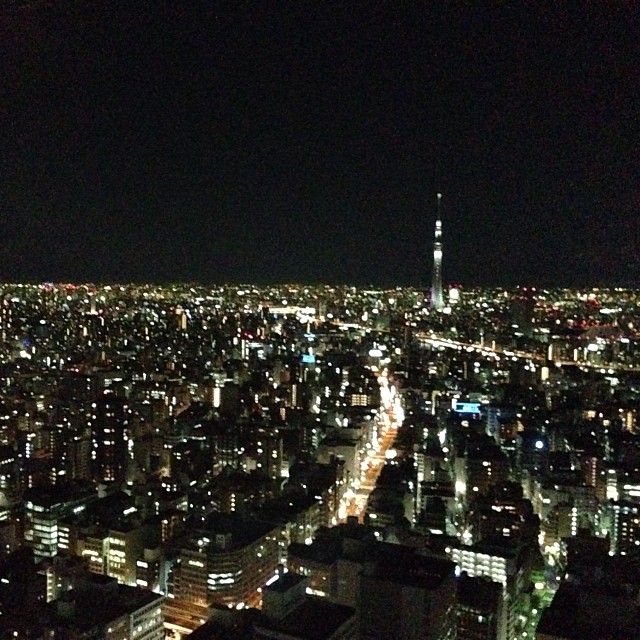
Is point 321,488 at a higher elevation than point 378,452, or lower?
higher

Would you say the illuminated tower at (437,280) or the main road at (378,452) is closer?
the main road at (378,452)

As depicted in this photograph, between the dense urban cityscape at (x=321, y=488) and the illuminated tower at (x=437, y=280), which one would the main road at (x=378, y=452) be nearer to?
the dense urban cityscape at (x=321, y=488)

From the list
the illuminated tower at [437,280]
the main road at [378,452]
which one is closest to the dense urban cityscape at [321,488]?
the main road at [378,452]

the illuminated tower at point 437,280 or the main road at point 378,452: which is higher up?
the illuminated tower at point 437,280

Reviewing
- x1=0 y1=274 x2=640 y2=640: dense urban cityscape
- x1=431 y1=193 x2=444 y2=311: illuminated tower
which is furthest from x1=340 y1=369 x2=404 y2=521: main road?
x1=431 y1=193 x2=444 y2=311: illuminated tower

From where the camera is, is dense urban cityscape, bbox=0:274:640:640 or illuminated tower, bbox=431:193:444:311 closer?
dense urban cityscape, bbox=0:274:640:640

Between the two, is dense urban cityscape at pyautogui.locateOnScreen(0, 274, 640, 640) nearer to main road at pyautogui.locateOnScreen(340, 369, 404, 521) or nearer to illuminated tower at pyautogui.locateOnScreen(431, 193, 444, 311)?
main road at pyautogui.locateOnScreen(340, 369, 404, 521)

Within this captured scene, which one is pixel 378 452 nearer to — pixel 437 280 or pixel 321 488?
pixel 321 488

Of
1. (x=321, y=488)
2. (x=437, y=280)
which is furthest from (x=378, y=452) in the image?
(x=437, y=280)

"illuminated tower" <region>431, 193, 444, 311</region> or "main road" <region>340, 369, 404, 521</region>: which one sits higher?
"illuminated tower" <region>431, 193, 444, 311</region>
